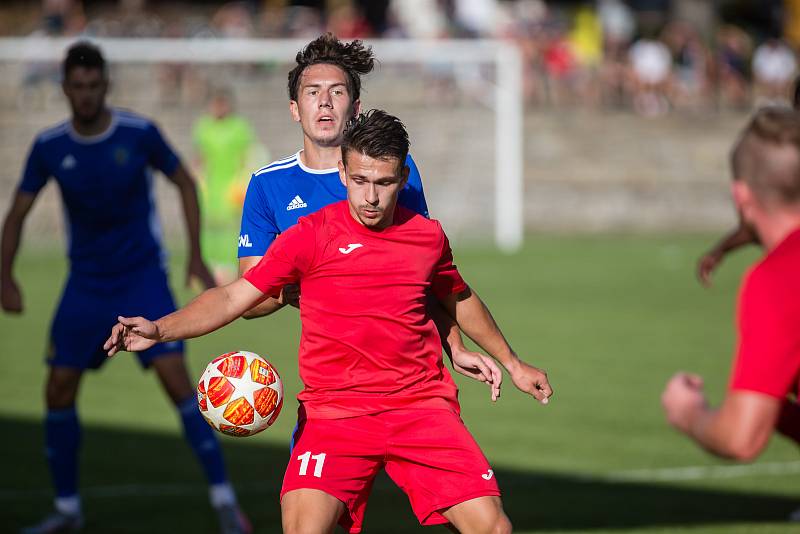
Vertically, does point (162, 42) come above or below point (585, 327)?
above

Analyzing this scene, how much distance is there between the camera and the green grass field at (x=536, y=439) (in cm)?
762

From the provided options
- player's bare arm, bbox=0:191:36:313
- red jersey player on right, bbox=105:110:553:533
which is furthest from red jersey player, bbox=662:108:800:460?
player's bare arm, bbox=0:191:36:313

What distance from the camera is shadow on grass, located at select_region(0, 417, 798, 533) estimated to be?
24.3ft

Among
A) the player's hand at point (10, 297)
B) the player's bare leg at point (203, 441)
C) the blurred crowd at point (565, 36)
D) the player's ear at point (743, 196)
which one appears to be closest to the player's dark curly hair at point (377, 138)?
the player's ear at point (743, 196)

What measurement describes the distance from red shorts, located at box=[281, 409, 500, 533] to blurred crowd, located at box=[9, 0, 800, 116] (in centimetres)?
2208

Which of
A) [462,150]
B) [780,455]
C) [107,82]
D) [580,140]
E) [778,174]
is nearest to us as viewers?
[778,174]

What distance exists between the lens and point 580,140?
28359 mm

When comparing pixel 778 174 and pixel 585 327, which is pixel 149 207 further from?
pixel 585 327

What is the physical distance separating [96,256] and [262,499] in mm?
1868

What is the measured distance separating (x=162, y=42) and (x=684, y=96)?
50.7 feet

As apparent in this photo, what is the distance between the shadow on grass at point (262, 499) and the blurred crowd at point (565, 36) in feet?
60.2

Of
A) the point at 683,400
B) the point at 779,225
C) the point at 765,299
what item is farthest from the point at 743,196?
the point at 683,400

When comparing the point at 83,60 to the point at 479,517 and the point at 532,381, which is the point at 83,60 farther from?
the point at 479,517

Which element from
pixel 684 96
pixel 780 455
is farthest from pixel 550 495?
pixel 684 96
